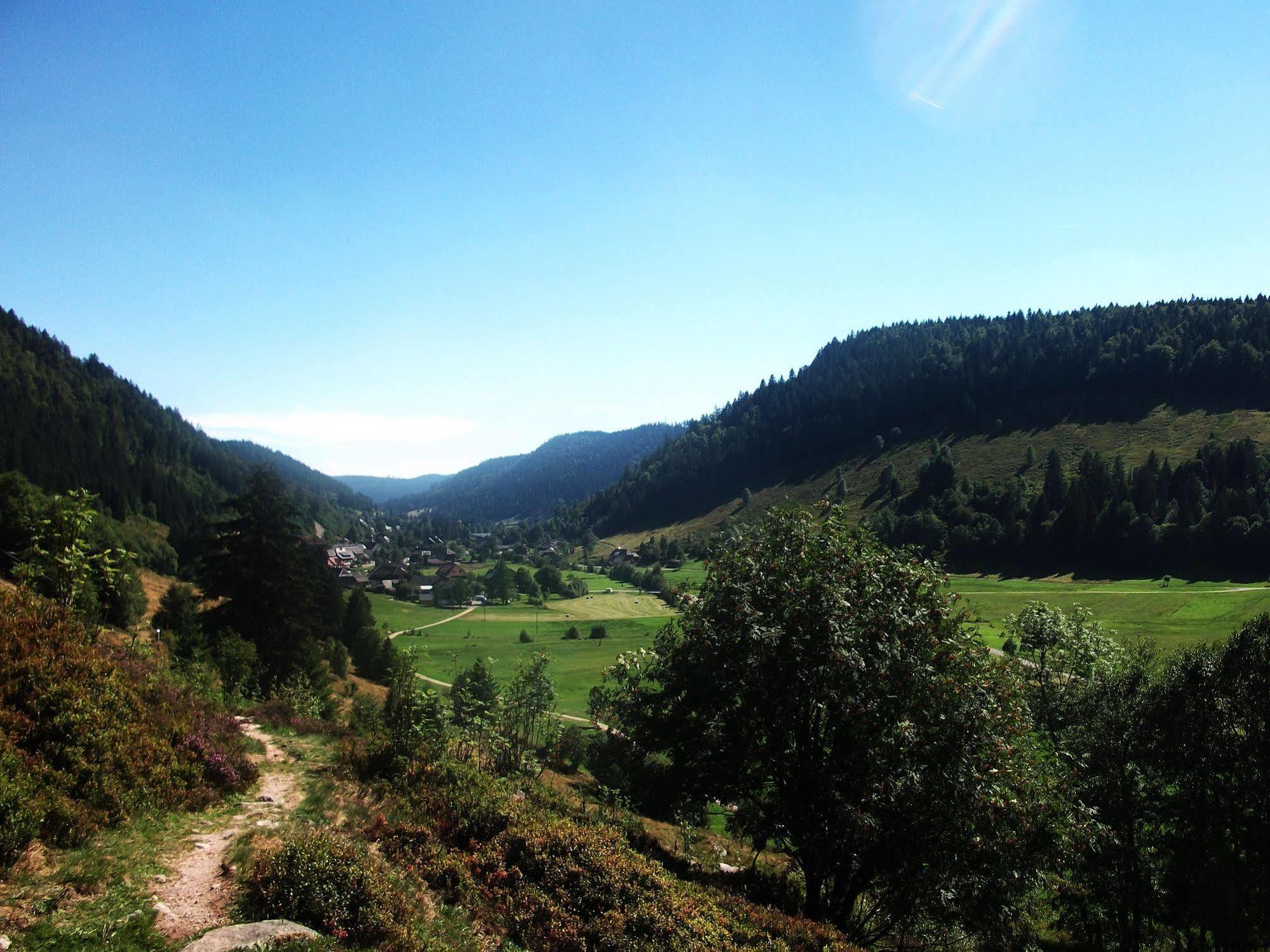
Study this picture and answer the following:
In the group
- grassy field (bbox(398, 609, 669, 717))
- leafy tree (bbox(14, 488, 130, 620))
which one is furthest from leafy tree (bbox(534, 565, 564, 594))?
leafy tree (bbox(14, 488, 130, 620))

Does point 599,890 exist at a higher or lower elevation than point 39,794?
lower

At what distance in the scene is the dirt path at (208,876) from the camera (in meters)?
7.09

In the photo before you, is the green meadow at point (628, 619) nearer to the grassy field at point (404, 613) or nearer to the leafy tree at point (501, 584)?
the grassy field at point (404, 613)

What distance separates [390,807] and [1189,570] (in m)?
126

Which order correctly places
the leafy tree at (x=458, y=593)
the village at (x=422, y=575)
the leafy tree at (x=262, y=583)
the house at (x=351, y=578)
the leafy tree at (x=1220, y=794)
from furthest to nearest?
the house at (x=351, y=578) → the village at (x=422, y=575) → the leafy tree at (x=458, y=593) → the leafy tree at (x=262, y=583) → the leafy tree at (x=1220, y=794)

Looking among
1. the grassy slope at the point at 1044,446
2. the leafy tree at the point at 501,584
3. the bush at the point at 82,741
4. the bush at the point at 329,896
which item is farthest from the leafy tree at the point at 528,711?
the grassy slope at the point at 1044,446

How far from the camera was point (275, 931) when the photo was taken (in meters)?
6.77

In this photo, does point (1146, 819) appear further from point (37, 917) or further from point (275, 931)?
point (37, 917)

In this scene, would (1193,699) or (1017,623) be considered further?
(1017,623)

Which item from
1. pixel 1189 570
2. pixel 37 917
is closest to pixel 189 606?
pixel 37 917

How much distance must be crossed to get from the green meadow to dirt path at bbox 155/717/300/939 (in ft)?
142

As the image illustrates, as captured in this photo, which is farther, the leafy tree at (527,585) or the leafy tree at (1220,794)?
the leafy tree at (527,585)

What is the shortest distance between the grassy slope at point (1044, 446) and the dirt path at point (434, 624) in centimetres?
5611

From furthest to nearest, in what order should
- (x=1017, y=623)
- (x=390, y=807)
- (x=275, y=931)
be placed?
(x=1017, y=623), (x=390, y=807), (x=275, y=931)
